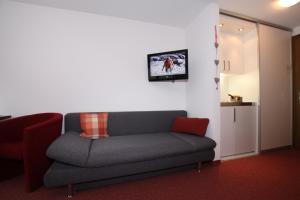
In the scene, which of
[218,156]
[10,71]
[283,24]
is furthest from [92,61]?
[283,24]

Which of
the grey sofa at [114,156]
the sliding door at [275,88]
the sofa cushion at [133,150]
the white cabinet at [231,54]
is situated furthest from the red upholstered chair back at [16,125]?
the sliding door at [275,88]

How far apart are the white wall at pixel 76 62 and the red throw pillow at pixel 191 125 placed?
506 mm

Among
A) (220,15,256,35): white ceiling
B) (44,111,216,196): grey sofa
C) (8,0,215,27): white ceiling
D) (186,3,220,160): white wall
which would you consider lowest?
(44,111,216,196): grey sofa

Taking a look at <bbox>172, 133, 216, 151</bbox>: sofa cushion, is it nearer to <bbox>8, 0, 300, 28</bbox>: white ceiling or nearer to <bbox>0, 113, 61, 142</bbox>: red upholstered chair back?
<bbox>0, 113, 61, 142</bbox>: red upholstered chair back

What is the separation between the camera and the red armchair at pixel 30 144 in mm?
1584

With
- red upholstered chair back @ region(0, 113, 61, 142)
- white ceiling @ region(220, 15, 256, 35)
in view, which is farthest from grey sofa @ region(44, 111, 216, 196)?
white ceiling @ region(220, 15, 256, 35)

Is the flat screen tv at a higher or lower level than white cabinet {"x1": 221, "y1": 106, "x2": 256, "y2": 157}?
higher

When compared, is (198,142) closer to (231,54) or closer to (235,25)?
(231,54)

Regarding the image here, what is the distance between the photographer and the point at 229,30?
3.05 m

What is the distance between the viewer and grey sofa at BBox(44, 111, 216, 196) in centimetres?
153

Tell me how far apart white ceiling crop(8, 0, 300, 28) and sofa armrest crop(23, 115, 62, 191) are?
1770 mm

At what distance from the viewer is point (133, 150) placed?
1777mm

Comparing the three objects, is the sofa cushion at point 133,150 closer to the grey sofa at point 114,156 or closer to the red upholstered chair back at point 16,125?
the grey sofa at point 114,156

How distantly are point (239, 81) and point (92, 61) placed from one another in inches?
113
